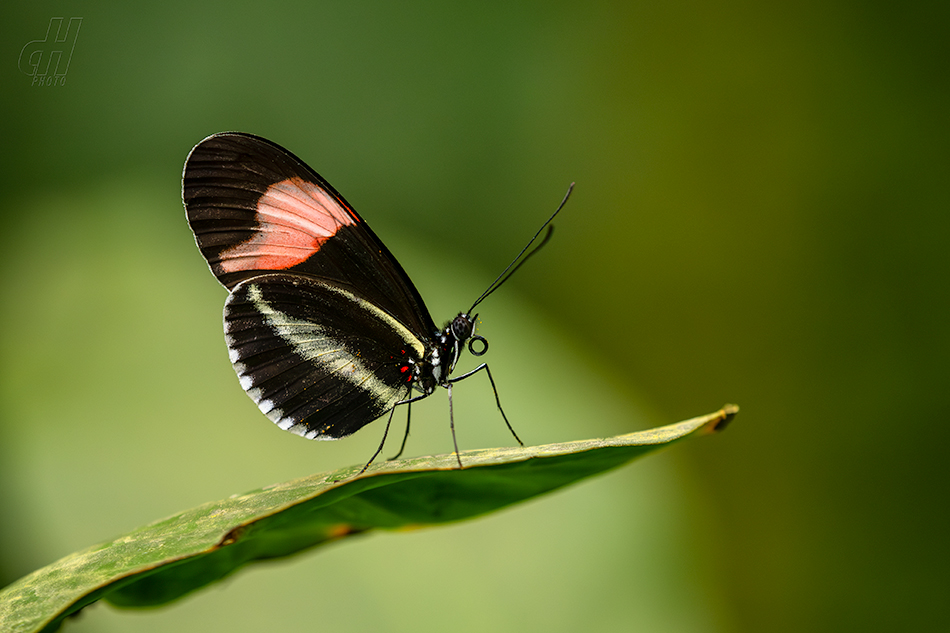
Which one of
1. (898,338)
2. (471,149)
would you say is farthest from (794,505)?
(471,149)

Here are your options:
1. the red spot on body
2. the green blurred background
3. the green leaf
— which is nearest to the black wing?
the red spot on body

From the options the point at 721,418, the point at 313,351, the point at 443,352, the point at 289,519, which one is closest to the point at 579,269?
the point at 443,352

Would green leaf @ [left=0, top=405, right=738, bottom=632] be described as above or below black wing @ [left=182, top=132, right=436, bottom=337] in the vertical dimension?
below

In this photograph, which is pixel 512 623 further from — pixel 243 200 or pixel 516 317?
pixel 243 200

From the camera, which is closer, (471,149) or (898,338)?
(898,338)

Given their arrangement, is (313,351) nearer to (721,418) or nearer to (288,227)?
(288,227)

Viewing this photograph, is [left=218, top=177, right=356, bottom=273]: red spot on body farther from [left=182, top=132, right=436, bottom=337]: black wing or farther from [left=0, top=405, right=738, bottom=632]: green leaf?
[left=0, top=405, right=738, bottom=632]: green leaf

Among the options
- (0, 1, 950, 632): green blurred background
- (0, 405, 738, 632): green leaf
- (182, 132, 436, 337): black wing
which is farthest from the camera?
(0, 1, 950, 632): green blurred background
